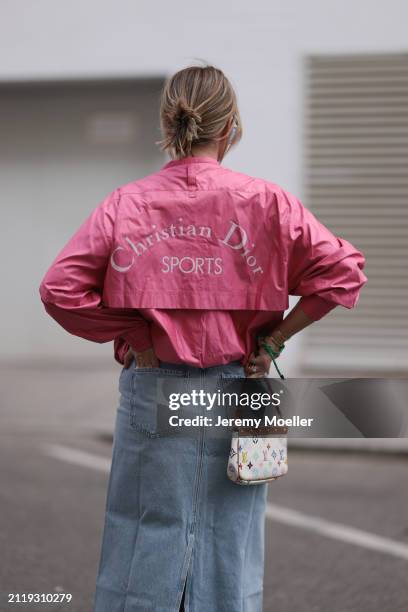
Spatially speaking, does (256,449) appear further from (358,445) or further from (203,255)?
(358,445)

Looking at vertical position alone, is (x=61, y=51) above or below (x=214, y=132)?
above

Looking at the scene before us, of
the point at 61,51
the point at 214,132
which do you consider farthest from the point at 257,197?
the point at 61,51

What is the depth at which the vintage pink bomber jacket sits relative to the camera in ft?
8.25

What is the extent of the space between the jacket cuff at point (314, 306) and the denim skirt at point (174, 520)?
0.80 ft

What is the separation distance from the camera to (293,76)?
31.9ft

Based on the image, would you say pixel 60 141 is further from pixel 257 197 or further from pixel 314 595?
pixel 257 197

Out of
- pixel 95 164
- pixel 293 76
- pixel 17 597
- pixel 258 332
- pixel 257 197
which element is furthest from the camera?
pixel 95 164

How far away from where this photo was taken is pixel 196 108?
8.31 ft

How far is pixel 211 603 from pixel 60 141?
29.9 ft

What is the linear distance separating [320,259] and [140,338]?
1.74 feet

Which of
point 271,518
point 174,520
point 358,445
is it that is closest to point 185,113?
point 174,520

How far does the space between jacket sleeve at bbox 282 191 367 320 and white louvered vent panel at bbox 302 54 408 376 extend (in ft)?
23.6

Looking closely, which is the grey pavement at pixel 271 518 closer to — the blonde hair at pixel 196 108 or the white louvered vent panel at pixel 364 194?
the blonde hair at pixel 196 108

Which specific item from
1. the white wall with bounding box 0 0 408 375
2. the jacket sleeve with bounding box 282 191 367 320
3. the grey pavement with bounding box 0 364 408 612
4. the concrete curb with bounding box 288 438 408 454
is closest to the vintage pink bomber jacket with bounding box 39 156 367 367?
the jacket sleeve with bounding box 282 191 367 320
